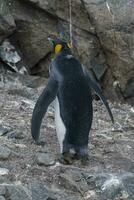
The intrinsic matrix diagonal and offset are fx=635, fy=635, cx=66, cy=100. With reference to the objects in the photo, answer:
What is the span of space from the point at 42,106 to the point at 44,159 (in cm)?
43

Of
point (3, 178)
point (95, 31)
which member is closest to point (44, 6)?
point (95, 31)

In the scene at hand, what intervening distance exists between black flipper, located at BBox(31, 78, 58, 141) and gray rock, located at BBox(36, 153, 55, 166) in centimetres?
19

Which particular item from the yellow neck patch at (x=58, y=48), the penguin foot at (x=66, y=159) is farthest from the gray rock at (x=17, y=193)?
the yellow neck patch at (x=58, y=48)

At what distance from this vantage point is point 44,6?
6.91 m

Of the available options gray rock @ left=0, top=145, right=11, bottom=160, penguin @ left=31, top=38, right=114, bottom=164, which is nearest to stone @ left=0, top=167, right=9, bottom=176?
gray rock @ left=0, top=145, right=11, bottom=160

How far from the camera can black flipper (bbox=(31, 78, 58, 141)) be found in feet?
15.6

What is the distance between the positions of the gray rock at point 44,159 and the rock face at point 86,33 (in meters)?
2.50

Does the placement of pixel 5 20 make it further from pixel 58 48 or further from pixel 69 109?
pixel 69 109

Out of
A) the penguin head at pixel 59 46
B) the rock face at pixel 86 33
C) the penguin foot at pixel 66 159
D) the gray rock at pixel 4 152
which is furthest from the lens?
the rock face at pixel 86 33

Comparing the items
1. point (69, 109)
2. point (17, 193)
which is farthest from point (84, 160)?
point (17, 193)

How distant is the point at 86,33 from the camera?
6.95 meters

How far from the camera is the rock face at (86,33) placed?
22.2ft

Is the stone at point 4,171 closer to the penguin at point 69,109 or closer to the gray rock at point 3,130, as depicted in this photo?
the penguin at point 69,109

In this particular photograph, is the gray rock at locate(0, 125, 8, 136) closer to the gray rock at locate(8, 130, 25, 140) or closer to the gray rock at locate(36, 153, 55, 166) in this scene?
the gray rock at locate(8, 130, 25, 140)
